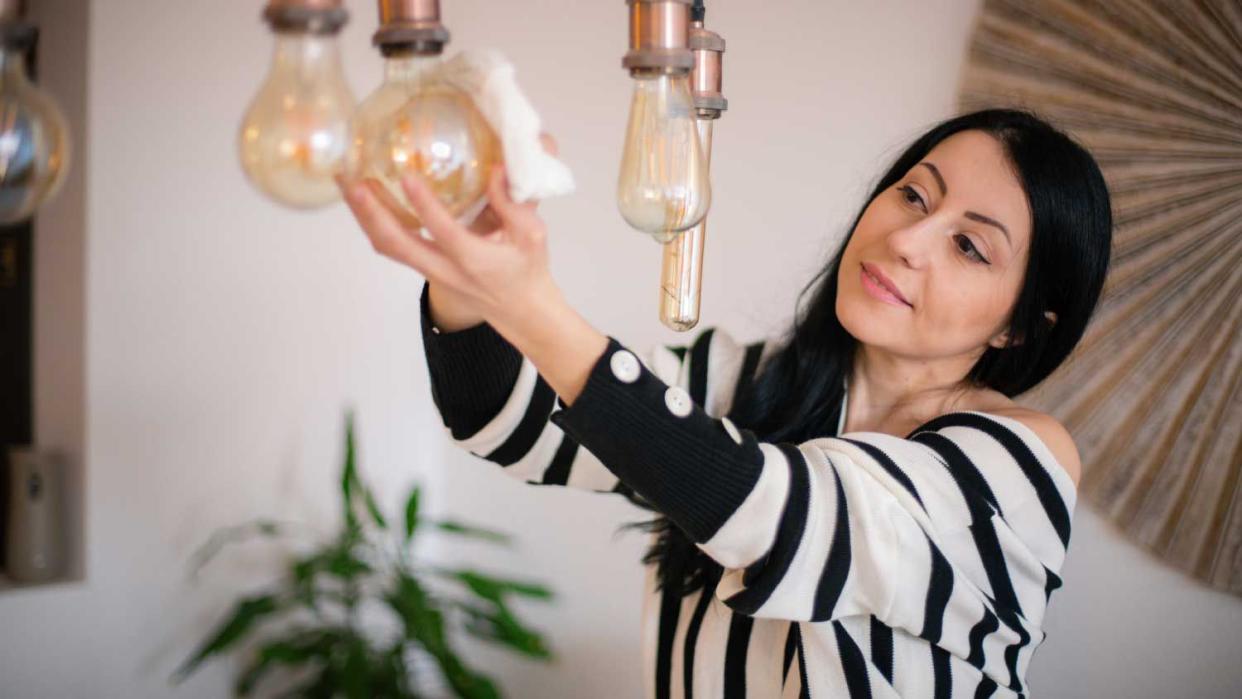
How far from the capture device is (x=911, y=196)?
1.11 meters

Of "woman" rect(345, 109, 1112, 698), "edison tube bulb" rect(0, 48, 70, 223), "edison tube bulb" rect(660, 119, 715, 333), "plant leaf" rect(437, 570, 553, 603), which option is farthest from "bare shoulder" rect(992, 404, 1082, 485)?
"plant leaf" rect(437, 570, 553, 603)

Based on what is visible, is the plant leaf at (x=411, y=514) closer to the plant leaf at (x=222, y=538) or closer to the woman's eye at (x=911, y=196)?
the plant leaf at (x=222, y=538)

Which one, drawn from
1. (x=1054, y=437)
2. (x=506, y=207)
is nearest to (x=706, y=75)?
(x=506, y=207)

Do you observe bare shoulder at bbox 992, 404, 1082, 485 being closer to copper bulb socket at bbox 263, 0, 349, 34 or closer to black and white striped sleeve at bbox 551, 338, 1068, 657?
black and white striped sleeve at bbox 551, 338, 1068, 657

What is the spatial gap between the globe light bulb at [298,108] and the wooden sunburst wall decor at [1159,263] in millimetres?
1413

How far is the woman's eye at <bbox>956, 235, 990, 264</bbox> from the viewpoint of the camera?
1056 mm

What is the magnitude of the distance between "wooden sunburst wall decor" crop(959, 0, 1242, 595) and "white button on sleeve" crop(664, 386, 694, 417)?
43.1 inches

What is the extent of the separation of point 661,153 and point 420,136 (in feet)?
0.42

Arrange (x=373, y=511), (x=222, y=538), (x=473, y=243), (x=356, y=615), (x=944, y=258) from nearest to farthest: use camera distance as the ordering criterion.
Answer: (x=473, y=243) < (x=944, y=258) < (x=222, y=538) < (x=373, y=511) < (x=356, y=615)

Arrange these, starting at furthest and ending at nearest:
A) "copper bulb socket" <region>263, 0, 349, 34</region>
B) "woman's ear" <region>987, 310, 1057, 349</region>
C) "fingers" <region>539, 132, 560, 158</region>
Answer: "woman's ear" <region>987, 310, 1057, 349</region>
"fingers" <region>539, 132, 560, 158</region>
"copper bulb socket" <region>263, 0, 349, 34</region>

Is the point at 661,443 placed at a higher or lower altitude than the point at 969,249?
lower

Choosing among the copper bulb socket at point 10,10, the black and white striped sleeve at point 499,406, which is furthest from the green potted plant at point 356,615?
the copper bulb socket at point 10,10

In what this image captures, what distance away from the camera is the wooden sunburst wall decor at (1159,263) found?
5.00 feet

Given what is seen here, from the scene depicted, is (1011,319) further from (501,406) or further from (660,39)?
(660,39)
